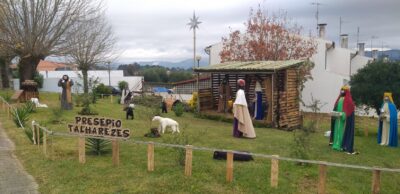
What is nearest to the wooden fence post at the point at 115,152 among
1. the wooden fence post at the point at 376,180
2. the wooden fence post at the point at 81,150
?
the wooden fence post at the point at 81,150

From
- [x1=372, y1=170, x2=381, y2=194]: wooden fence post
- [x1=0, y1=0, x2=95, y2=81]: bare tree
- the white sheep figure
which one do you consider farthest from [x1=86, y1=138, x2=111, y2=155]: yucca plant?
[x1=0, y1=0, x2=95, y2=81]: bare tree

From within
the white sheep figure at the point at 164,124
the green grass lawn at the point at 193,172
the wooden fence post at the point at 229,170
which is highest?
the white sheep figure at the point at 164,124

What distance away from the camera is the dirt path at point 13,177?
7730 mm

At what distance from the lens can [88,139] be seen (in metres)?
10.0

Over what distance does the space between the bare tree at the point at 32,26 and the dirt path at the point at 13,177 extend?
14.1m

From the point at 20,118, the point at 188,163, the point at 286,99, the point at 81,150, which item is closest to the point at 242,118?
the point at 286,99

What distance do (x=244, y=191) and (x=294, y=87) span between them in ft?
36.2

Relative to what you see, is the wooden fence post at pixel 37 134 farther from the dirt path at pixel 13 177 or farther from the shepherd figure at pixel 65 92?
the shepherd figure at pixel 65 92

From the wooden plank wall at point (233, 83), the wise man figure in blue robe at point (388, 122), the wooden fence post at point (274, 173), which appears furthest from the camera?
the wooden plank wall at point (233, 83)

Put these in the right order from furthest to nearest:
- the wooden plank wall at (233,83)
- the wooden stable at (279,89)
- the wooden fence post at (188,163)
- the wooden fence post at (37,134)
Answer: the wooden plank wall at (233,83) < the wooden stable at (279,89) < the wooden fence post at (37,134) < the wooden fence post at (188,163)

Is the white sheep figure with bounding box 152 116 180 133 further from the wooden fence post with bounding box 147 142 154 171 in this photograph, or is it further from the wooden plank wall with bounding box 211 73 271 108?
the wooden plank wall with bounding box 211 73 271 108

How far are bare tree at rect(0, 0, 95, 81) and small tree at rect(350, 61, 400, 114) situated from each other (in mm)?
17039

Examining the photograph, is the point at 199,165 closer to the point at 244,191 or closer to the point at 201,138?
the point at 244,191

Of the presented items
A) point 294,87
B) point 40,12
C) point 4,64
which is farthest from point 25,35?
point 294,87
